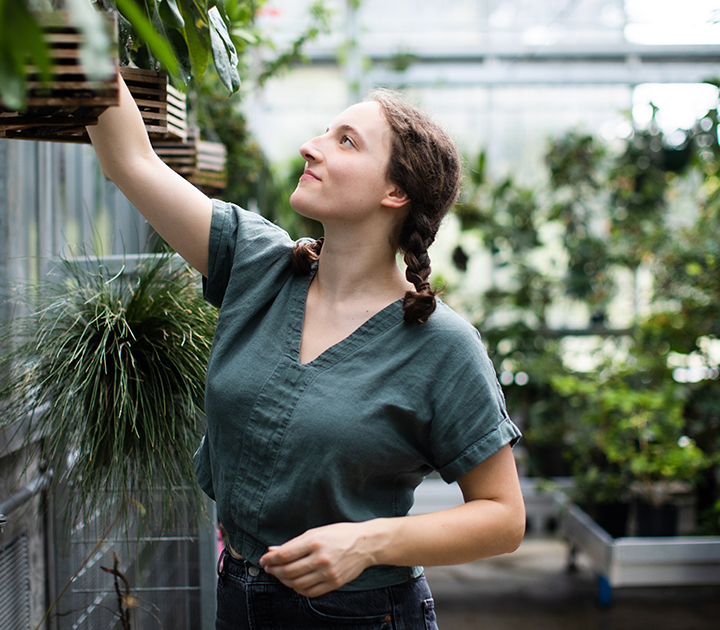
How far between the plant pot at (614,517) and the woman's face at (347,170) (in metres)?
2.73

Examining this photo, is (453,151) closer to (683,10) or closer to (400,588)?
(400,588)

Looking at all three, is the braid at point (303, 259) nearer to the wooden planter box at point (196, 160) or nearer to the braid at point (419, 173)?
the braid at point (419, 173)

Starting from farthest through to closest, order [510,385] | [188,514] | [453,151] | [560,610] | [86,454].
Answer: [510,385] → [560,610] → [188,514] → [86,454] → [453,151]

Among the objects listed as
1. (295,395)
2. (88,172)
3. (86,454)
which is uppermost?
(88,172)

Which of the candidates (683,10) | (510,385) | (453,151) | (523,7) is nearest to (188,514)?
(453,151)

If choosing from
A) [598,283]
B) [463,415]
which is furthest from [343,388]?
[598,283]

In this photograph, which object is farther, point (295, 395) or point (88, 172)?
point (88, 172)

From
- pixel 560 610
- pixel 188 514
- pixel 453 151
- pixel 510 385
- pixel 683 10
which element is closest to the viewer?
pixel 453 151

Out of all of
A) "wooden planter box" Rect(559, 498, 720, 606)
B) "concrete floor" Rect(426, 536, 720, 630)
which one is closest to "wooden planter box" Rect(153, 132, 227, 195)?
"concrete floor" Rect(426, 536, 720, 630)

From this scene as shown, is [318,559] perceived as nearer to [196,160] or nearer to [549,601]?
[196,160]

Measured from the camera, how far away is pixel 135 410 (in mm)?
1164

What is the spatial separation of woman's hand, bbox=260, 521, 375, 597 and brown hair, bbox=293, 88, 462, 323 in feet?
1.04

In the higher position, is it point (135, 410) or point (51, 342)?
point (51, 342)

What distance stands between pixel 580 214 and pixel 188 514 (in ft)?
12.0
